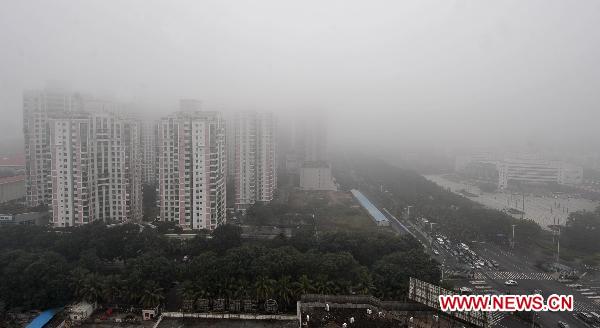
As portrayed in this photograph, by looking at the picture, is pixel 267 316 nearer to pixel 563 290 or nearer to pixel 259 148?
pixel 563 290

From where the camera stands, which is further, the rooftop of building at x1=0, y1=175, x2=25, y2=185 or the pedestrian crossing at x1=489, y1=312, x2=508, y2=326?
the rooftop of building at x1=0, y1=175, x2=25, y2=185

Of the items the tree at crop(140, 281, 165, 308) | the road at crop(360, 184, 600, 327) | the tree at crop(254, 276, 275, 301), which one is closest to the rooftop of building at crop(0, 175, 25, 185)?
the tree at crop(140, 281, 165, 308)

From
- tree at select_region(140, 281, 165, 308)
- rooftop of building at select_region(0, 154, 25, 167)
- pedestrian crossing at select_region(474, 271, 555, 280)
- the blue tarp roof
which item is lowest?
pedestrian crossing at select_region(474, 271, 555, 280)

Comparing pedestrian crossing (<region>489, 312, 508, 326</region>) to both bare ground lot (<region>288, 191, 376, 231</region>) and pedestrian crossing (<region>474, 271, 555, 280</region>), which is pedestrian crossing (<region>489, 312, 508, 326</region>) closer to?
pedestrian crossing (<region>474, 271, 555, 280</region>)

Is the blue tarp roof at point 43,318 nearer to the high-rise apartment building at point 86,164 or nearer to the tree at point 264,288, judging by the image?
the tree at point 264,288

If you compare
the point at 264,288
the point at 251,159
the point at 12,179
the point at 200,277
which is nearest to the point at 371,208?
the point at 251,159
